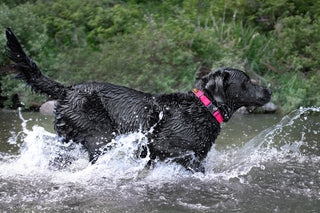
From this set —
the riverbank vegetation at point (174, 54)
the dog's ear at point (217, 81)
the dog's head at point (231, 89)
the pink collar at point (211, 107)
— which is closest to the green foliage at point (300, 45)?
the riverbank vegetation at point (174, 54)

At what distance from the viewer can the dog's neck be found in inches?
153

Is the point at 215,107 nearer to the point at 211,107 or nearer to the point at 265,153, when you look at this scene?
the point at 211,107

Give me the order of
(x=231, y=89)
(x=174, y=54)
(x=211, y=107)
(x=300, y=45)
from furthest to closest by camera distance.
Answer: (x=300, y=45) < (x=174, y=54) < (x=231, y=89) < (x=211, y=107)

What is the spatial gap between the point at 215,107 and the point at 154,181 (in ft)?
3.44

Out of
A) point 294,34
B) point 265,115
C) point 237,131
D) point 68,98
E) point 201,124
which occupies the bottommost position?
point 265,115

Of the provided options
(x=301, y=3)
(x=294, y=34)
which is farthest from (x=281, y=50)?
(x=301, y=3)

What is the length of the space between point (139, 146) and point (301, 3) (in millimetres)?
10961

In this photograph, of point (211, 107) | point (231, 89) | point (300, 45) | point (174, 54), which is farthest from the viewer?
point (300, 45)

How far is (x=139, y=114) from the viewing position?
3912 mm

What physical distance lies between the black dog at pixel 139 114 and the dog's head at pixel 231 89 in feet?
0.04

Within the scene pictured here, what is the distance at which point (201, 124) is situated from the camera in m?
3.86

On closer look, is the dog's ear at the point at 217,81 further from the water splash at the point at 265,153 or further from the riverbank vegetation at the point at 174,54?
the riverbank vegetation at the point at 174,54

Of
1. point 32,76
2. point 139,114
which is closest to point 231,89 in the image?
point 139,114

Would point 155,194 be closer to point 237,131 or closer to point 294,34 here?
point 237,131
